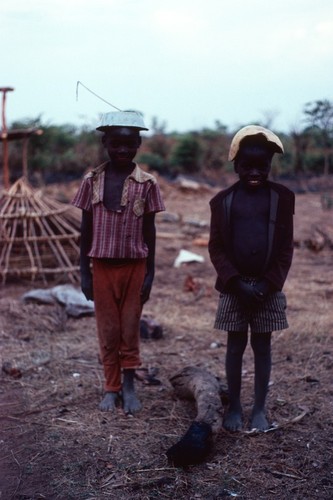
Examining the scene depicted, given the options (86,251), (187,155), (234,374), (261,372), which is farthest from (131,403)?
(187,155)

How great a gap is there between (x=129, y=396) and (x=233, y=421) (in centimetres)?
64

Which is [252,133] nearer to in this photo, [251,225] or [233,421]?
[251,225]

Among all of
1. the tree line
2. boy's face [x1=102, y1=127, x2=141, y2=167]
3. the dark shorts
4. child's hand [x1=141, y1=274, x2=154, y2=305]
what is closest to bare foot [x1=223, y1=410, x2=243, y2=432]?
the dark shorts

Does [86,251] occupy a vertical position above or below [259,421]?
above

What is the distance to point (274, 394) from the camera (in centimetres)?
367

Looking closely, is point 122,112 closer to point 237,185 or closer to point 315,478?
point 237,185

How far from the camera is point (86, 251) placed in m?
3.39

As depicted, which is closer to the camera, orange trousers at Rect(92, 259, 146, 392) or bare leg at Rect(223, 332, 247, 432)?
bare leg at Rect(223, 332, 247, 432)

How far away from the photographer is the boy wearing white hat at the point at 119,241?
10.6 ft

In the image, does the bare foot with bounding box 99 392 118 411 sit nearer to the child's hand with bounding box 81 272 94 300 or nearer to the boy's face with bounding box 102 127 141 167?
the child's hand with bounding box 81 272 94 300

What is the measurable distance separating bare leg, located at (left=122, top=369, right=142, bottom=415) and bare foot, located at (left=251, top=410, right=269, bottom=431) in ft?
2.17

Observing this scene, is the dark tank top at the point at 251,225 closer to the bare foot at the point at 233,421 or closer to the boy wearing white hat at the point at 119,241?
the boy wearing white hat at the point at 119,241

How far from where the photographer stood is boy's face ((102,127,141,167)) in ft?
10.4

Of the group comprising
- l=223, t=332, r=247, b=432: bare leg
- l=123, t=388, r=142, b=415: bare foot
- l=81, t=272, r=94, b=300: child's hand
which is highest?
l=81, t=272, r=94, b=300: child's hand
